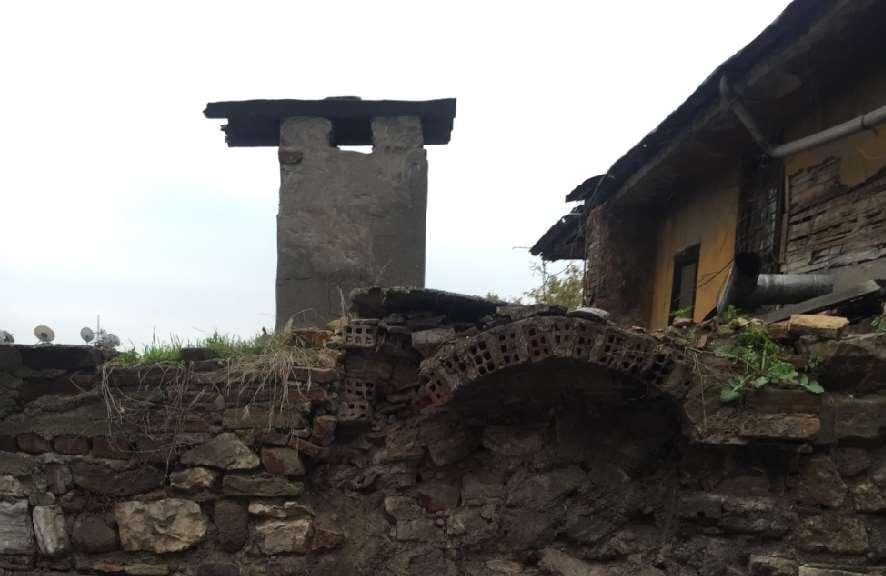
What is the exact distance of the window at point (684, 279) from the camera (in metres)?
7.48

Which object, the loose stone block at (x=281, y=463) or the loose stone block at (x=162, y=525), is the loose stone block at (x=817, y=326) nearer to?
the loose stone block at (x=281, y=463)

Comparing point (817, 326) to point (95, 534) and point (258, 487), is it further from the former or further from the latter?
point (95, 534)

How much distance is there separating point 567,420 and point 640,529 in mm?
626

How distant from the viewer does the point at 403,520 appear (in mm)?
3508

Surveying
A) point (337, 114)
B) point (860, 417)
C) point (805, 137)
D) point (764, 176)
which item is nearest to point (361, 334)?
point (860, 417)

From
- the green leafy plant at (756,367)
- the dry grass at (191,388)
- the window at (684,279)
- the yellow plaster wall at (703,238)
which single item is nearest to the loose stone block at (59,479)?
the dry grass at (191,388)

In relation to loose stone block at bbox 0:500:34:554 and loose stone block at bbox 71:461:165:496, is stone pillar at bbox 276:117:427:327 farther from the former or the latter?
loose stone block at bbox 0:500:34:554

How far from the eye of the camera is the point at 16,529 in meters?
3.53

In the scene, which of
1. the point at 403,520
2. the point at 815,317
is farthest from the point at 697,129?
the point at 403,520

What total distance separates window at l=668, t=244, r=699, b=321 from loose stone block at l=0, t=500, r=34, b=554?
19.5ft

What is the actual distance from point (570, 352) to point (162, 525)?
2.14 meters

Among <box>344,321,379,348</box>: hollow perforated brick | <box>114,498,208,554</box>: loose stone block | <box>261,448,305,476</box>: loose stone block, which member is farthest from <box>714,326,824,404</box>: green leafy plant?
<box>114,498,208,554</box>: loose stone block

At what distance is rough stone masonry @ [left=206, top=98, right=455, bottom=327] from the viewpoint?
577 centimetres

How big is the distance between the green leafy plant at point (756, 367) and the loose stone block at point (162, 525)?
258 centimetres
